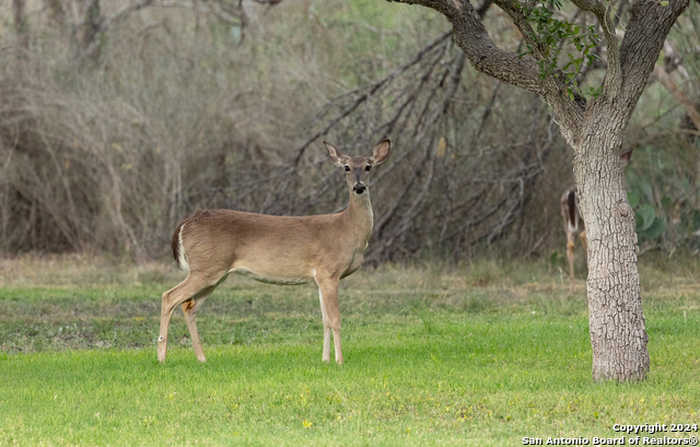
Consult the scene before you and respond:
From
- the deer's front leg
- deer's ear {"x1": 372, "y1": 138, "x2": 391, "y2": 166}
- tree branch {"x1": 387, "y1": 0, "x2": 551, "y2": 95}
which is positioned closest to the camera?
tree branch {"x1": 387, "y1": 0, "x2": 551, "y2": 95}

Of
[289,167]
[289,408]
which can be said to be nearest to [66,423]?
[289,408]

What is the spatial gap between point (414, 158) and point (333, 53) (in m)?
4.01

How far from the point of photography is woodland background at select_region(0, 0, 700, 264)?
1758cm

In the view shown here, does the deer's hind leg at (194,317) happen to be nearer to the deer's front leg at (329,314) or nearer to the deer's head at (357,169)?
A: the deer's front leg at (329,314)

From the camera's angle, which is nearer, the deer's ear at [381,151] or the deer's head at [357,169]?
the deer's head at [357,169]

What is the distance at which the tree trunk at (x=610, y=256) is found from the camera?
805cm

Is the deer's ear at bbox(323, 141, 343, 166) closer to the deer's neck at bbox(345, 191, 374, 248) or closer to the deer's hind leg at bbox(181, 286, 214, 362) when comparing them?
the deer's neck at bbox(345, 191, 374, 248)

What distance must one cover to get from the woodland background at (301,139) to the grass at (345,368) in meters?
2.29

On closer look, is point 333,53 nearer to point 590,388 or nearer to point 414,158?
point 414,158

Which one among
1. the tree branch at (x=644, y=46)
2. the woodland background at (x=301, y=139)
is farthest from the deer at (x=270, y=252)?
the woodland background at (x=301, y=139)

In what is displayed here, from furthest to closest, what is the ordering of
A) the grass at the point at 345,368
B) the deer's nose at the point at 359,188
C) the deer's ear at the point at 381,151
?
the deer's ear at the point at 381,151, the deer's nose at the point at 359,188, the grass at the point at 345,368

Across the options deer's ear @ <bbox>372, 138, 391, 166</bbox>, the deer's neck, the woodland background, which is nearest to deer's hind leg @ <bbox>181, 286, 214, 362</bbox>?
the deer's neck

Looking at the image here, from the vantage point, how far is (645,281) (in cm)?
1515
